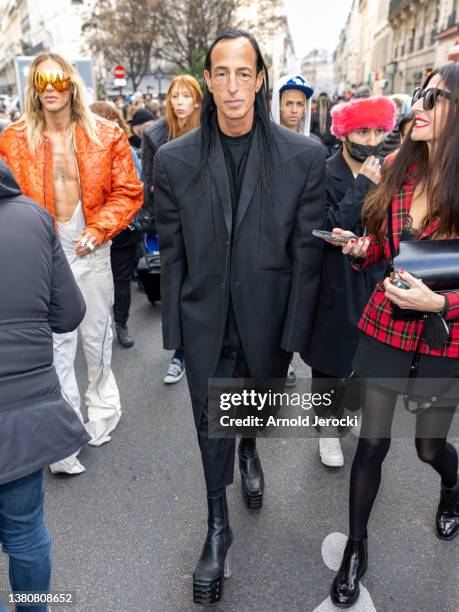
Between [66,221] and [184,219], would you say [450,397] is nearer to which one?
[184,219]

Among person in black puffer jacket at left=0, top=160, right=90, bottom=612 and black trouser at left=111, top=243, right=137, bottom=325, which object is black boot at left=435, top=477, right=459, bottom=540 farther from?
black trouser at left=111, top=243, right=137, bottom=325

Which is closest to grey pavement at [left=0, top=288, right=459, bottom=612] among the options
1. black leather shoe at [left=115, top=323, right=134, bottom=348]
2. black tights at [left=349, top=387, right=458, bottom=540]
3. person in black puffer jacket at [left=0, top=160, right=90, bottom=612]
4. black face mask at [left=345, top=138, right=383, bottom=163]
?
black tights at [left=349, top=387, right=458, bottom=540]

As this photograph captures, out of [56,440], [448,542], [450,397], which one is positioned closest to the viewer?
[56,440]

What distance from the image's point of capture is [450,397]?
6.77 ft

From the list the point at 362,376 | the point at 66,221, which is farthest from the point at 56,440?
the point at 66,221

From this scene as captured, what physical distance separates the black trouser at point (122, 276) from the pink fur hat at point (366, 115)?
2.50 meters

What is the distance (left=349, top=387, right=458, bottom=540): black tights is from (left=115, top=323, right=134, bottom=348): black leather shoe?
3064 mm

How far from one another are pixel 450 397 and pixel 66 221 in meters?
2.16

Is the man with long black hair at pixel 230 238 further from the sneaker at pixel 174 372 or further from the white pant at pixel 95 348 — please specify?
the sneaker at pixel 174 372

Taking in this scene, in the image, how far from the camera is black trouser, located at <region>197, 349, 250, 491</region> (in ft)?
7.80

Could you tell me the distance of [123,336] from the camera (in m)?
4.95

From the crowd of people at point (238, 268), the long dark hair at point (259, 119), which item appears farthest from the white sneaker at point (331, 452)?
the long dark hair at point (259, 119)

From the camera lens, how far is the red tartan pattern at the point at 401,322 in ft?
6.54

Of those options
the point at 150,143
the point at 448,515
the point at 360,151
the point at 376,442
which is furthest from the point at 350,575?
the point at 150,143
